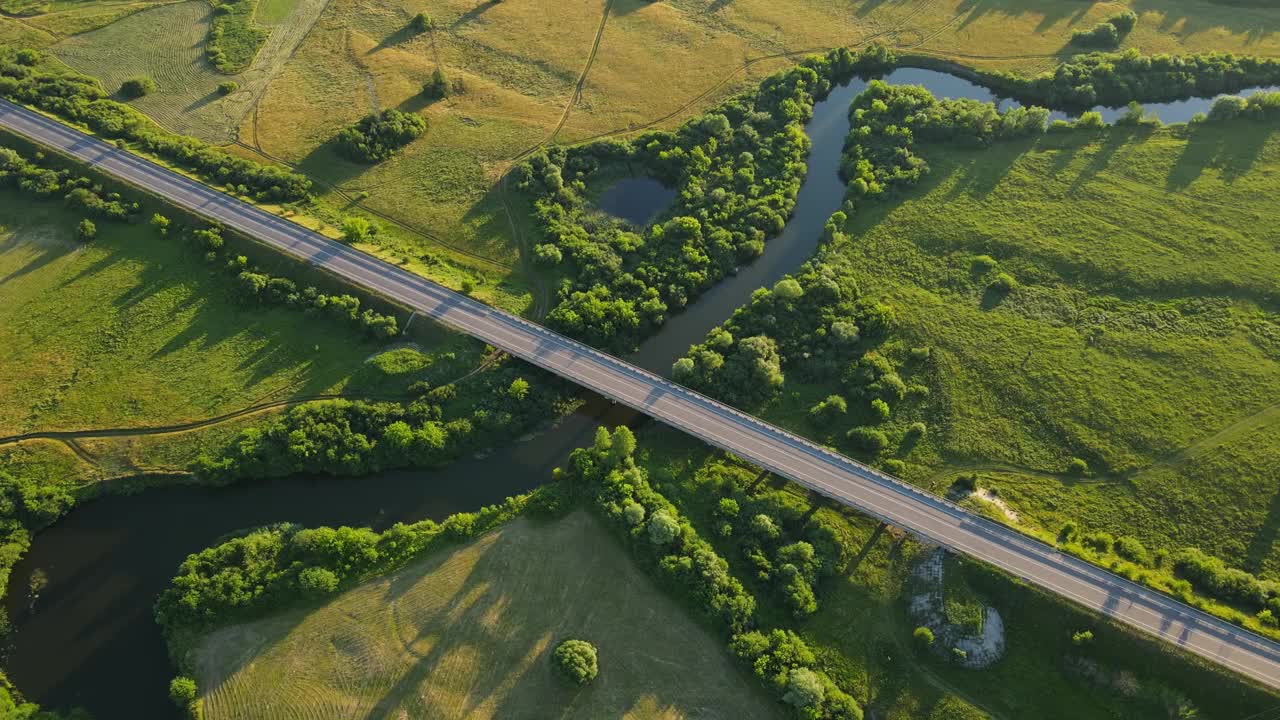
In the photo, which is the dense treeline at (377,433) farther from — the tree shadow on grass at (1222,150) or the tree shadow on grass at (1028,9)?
the tree shadow on grass at (1028,9)

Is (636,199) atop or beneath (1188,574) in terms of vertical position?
atop

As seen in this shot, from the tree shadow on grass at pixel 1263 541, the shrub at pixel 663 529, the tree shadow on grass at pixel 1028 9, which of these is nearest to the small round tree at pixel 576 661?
the shrub at pixel 663 529

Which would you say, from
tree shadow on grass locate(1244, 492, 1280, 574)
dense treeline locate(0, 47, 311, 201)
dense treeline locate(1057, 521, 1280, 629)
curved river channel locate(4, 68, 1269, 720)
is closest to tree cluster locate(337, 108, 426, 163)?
dense treeline locate(0, 47, 311, 201)

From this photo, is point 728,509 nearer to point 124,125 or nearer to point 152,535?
point 152,535

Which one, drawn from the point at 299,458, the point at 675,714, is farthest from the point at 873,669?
the point at 299,458

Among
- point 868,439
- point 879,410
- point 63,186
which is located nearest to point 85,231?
point 63,186

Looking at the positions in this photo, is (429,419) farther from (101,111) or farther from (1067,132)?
(1067,132)
